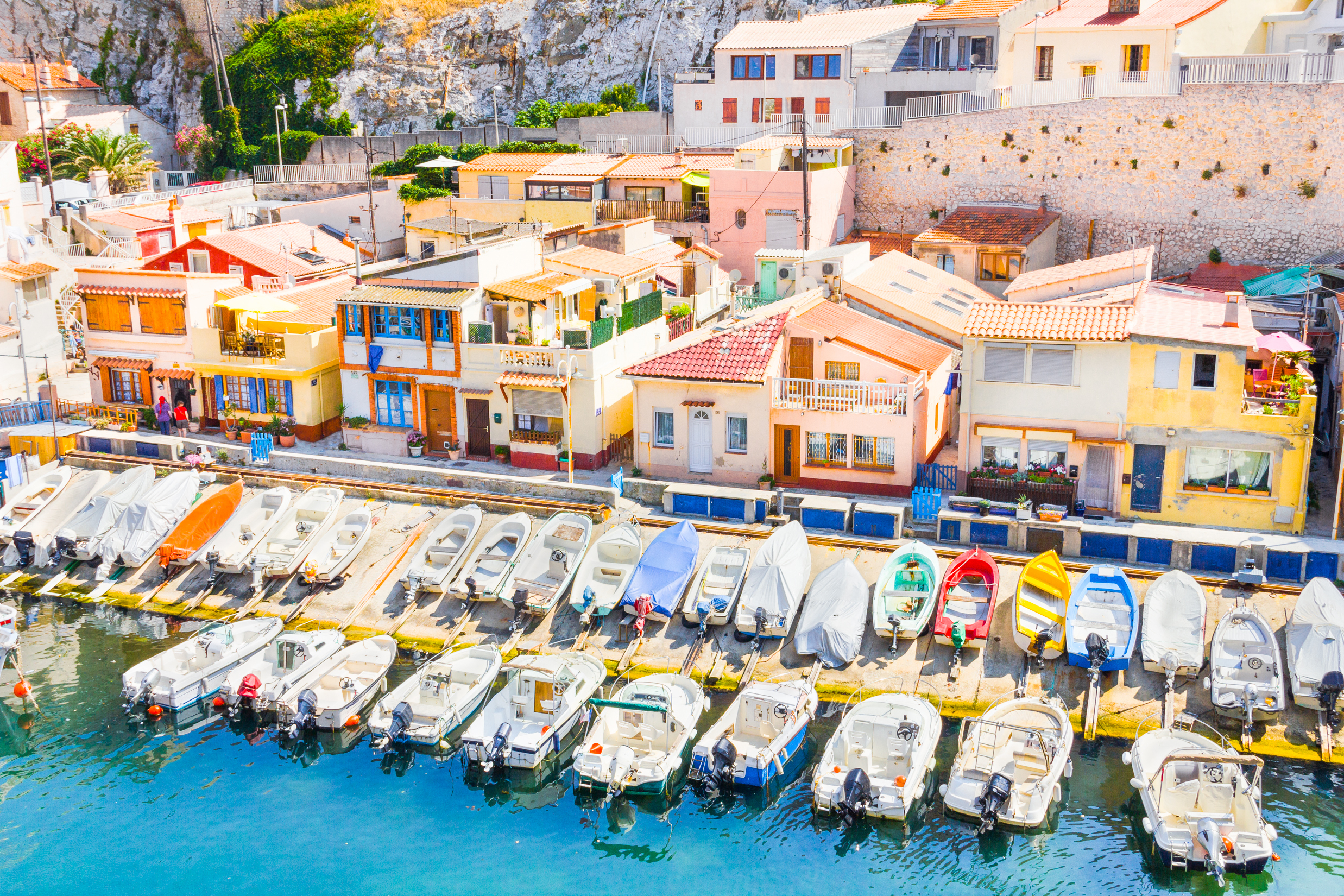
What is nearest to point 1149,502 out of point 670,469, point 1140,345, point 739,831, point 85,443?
point 1140,345

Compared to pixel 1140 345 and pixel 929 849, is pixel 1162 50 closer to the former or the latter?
pixel 1140 345

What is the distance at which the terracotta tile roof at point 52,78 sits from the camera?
7162cm

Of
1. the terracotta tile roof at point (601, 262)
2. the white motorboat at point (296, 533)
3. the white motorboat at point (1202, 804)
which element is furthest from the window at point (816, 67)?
the white motorboat at point (1202, 804)

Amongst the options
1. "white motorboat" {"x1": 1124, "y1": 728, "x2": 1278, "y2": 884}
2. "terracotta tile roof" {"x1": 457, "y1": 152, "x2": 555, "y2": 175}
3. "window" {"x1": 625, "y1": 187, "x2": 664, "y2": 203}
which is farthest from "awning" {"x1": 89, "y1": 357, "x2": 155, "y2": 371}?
"white motorboat" {"x1": 1124, "y1": 728, "x2": 1278, "y2": 884}

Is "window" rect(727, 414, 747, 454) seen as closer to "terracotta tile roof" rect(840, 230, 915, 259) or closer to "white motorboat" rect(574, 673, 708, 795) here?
"white motorboat" rect(574, 673, 708, 795)

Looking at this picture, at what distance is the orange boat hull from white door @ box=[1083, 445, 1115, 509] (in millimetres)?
23639

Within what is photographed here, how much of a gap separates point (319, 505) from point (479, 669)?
9.63 metres

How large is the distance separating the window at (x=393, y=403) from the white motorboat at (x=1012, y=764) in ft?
68.9

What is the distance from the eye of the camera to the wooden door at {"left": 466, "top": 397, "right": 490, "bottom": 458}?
128 feet

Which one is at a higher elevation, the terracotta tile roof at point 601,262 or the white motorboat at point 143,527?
the terracotta tile roof at point 601,262

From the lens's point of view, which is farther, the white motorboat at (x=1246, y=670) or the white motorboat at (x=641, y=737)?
the white motorboat at (x=1246, y=670)

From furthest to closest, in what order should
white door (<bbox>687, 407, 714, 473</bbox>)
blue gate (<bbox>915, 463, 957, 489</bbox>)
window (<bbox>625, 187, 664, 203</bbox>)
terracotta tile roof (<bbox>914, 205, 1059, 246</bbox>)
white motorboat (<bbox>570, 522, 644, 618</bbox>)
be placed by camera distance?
window (<bbox>625, 187, 664, 203</bbox>) → terracotta tile roof (<bbox>914, 205, 1059, 246</bbox>) → white door (<bbox>687, 407, 714, 473</bbox>) → blue gate (<bbox>915, 463, 957, 489</bbox>) → white motorboat (<bbox>570, 522, 644, 618</bbox>)

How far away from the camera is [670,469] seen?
37.0 meters

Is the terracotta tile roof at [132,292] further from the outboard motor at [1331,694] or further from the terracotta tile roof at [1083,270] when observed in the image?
the outboard motor at [1331,694]
